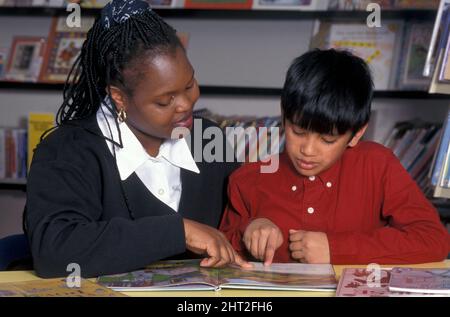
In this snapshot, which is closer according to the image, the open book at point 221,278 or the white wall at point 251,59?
the open book at point 221,278

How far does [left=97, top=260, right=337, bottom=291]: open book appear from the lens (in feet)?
3.96

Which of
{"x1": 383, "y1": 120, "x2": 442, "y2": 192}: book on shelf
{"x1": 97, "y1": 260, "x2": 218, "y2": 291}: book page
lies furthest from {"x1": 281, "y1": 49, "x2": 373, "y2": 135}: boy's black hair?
{"x1": 383, "y1": 120, "x2": 442, "y2": 192}: book on shelf

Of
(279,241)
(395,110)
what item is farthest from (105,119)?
(395,110)

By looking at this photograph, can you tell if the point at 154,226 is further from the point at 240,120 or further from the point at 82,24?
the point at 82,24

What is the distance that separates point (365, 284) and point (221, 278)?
240 mm

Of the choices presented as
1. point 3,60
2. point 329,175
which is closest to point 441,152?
point 329,175

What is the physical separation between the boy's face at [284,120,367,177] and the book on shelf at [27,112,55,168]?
73.4 inches

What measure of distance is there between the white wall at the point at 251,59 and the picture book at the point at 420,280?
67.1 inches

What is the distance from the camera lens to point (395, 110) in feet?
9.72

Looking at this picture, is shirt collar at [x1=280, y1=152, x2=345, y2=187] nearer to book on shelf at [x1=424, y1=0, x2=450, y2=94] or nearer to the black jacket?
the black jacket

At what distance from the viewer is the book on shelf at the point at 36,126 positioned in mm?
3164

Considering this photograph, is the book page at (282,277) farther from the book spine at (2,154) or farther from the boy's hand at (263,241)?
the book spine at (2,154)

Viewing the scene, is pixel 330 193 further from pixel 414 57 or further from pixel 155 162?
pixel 414 57

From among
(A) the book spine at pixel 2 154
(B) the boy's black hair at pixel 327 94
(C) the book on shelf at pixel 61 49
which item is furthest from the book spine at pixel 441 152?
(A) the book spine at pixel 2 154
